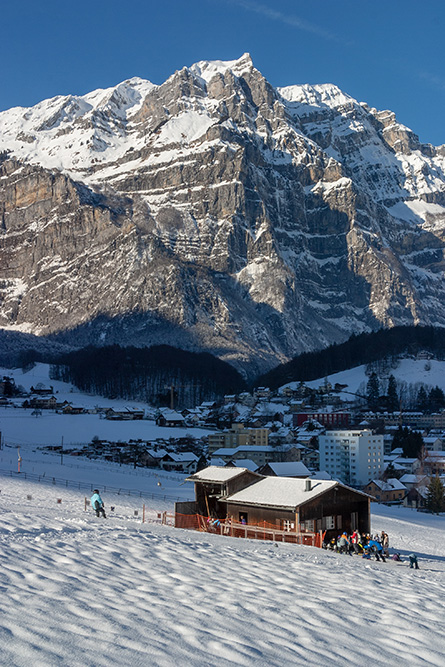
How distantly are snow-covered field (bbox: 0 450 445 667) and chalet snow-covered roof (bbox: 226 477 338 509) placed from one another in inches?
350

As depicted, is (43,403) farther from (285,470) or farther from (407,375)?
(407,375)

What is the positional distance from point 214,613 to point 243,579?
3.25m

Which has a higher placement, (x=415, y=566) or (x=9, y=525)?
(x=9, y=525)

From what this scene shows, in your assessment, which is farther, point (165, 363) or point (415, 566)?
point (165, 363)

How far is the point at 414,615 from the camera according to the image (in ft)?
34.3

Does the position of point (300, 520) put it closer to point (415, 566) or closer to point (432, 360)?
point (415, 566)

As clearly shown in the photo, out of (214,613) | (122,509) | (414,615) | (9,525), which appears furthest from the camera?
(122,509)

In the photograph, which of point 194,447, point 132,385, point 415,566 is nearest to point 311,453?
point 194,447

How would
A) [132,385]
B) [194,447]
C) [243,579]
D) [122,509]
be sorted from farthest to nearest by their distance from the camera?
1. [132,385]
2. [194,447]
3. [122,509]
4. [243,579]

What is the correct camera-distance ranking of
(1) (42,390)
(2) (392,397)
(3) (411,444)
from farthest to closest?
(1) (42,390)
(2) (392,397)
(3) (411,444)

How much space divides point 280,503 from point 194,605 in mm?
17187

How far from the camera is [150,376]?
7013 inches

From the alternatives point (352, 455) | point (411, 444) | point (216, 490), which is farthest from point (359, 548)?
point (411, 444)

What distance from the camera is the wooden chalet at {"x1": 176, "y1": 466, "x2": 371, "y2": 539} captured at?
1037 inches
